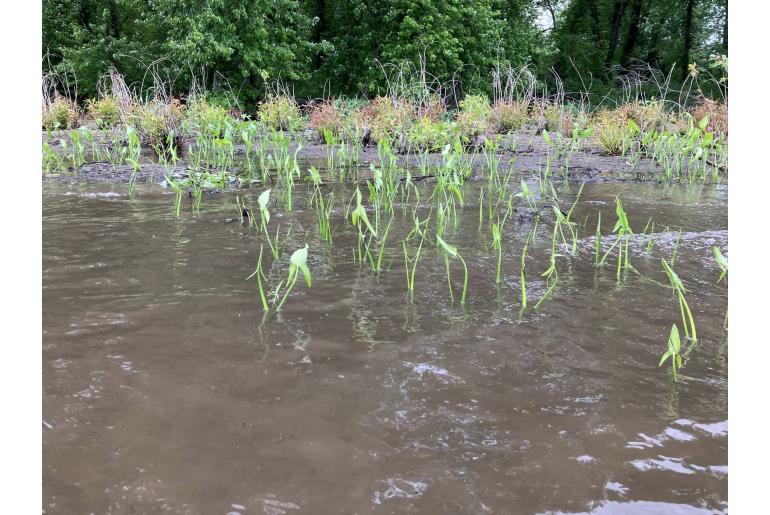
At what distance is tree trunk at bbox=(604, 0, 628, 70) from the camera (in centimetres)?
2644

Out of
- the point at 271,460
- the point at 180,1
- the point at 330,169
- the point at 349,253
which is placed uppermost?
the point at 180,1

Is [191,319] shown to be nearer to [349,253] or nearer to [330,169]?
[349,253]

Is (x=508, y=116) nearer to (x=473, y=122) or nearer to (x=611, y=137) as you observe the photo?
(x=473, y=122)

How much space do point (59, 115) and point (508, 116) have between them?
8946 mm

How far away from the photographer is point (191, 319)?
1.99 metres

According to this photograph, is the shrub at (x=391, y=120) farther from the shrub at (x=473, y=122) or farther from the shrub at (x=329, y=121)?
the shrub at (x=473, y=122)

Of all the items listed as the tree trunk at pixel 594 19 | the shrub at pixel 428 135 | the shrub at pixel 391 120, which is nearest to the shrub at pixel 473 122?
the shrub at pixel 428 135

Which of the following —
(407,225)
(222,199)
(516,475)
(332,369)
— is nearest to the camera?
(516,475)

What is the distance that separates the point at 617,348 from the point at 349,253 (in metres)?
1.54

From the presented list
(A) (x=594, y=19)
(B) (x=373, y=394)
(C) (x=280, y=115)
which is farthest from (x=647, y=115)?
(A) (x=594, y=19)

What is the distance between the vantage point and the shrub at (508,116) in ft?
35.0

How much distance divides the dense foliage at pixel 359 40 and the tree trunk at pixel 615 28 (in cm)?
6

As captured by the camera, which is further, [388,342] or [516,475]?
[388,342]

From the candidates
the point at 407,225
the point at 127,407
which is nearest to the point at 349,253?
the point at 407,225
